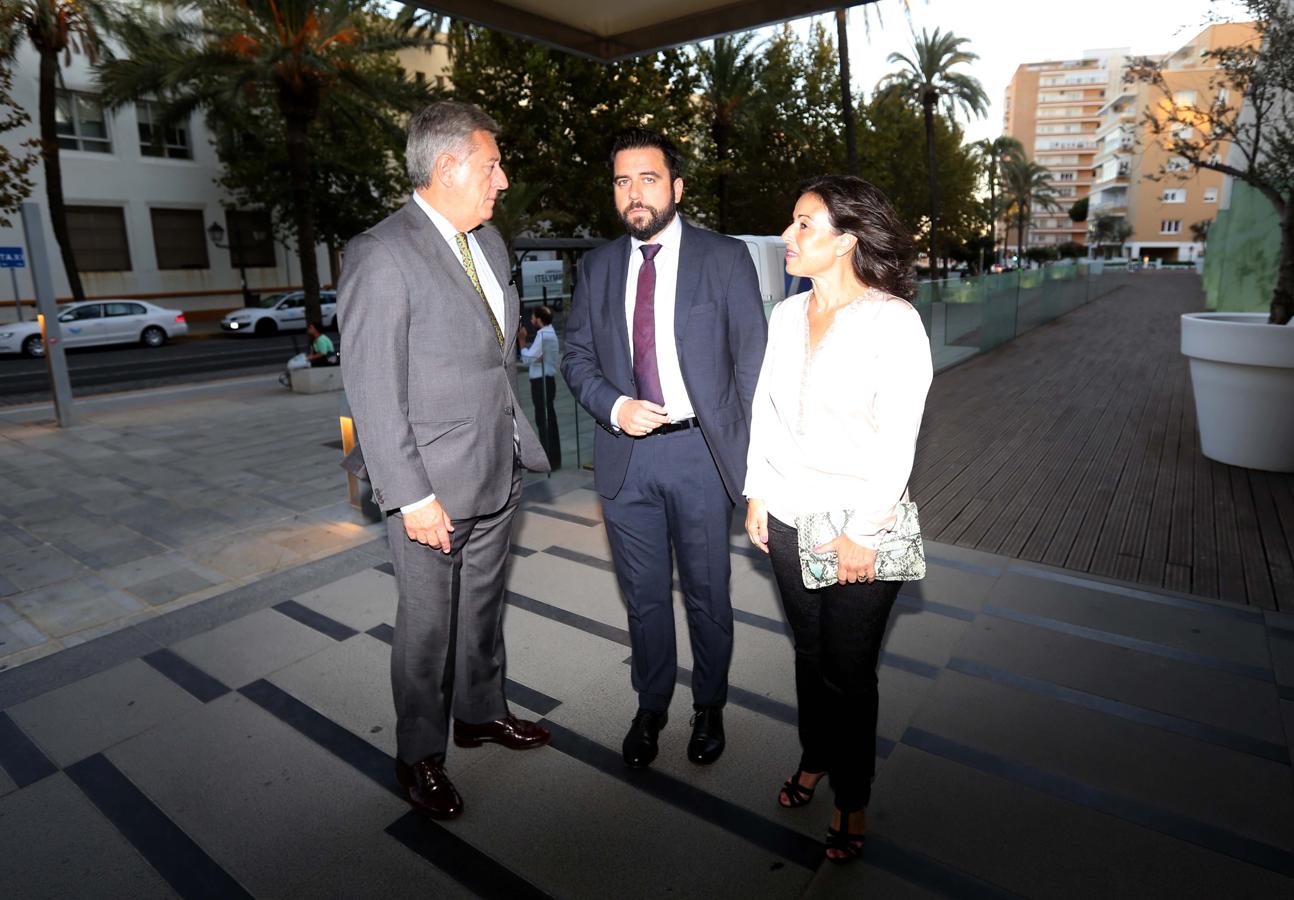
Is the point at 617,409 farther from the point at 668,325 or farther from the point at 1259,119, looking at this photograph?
the point at 1259,119

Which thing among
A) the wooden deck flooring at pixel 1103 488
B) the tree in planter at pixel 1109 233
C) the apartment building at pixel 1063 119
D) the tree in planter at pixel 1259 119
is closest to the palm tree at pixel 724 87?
the wooden deck flooring at pixel 1103 488

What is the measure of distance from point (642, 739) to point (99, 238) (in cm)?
3301

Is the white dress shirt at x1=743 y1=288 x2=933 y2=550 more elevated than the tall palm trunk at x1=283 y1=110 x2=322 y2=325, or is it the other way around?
the tall palm trunk at x1=283 y1=110 x2=322 y2=325

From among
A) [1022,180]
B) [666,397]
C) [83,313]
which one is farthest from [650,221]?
[1022,180]

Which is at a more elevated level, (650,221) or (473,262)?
(650,221)

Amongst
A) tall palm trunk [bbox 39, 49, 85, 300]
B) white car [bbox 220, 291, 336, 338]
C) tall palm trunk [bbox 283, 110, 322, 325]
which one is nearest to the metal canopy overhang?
tall palm trunk [bbox 283, 110, 322, 325]

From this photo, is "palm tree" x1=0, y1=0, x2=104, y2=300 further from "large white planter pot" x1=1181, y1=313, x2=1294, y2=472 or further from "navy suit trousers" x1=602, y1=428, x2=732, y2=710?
"large white planter pot" x1=1181, y1=313, x2=1294, y2=472

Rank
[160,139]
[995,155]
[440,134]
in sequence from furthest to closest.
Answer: [995,155] → [160,139] → [440,134]

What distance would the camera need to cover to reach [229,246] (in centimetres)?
3073

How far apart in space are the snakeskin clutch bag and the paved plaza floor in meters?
0.87

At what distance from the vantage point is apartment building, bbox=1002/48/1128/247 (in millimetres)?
125812

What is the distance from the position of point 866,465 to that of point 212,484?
635 cm

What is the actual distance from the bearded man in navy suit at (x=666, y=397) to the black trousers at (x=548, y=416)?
392 centimetres

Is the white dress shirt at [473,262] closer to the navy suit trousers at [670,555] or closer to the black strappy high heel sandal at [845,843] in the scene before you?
the navy suit trousers at [670,555]
